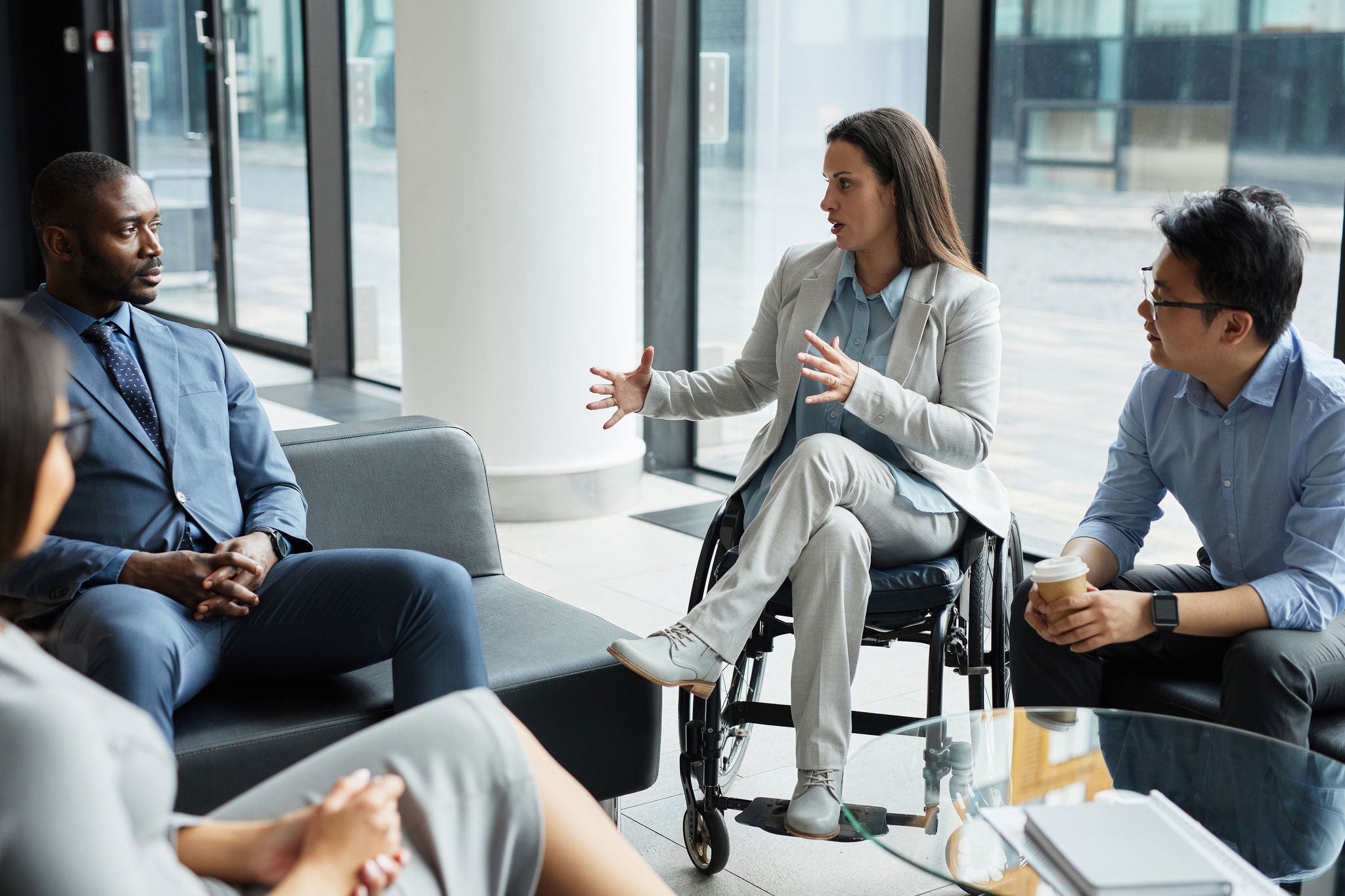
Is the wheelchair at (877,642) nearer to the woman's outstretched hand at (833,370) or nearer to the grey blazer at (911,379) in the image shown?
the grey blazer at (911,379)

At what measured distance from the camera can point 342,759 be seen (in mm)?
1424

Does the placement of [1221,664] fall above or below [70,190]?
below

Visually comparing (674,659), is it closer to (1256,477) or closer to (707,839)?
(707,839)

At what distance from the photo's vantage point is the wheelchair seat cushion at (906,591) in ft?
7.38

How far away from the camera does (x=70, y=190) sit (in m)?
2.28

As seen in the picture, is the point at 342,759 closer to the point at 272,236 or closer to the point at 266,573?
the point at 266,573

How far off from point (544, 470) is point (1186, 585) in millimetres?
2586

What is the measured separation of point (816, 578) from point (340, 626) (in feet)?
2.45

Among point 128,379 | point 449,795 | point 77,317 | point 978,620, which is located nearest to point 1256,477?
point 978,620

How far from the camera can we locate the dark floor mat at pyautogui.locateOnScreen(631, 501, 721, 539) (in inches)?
176

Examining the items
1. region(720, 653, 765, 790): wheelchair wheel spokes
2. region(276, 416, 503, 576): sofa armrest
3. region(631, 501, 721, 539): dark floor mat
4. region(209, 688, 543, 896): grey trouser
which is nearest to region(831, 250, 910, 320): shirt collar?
region(720, 653, 765, 790): wheelchair wheel spokes

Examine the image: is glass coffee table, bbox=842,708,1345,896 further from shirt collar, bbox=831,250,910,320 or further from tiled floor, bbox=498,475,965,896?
shirt collar, bbox=831,250,910,320

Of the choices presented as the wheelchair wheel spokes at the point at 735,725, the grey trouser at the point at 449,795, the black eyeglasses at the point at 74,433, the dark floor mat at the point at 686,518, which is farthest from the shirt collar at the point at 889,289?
the dark floor mat at the point at 686,518

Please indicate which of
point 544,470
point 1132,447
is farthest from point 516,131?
point 1132,447
